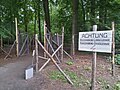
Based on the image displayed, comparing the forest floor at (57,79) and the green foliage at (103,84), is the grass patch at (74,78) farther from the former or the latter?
the green foliage at (103,84)

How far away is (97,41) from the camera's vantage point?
18.5 ft

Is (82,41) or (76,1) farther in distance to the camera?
(76,1)

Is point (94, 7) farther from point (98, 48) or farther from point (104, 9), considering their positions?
point (98, 48)

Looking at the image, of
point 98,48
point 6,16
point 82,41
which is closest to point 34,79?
point 82,41

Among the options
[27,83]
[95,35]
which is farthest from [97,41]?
[27,83]

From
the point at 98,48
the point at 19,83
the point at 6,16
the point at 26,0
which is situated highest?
the point at 26,0

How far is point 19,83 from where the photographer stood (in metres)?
7.51

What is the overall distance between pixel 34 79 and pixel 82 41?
9.08 ft

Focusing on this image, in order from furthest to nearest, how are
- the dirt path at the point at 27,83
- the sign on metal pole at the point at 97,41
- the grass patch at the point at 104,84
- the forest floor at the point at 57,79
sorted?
the grass patch at the point at 104,84, the forest floor at the point at 57,79, the dirt path at the point at 27,83, the sign on metal pole at the point at 97,41

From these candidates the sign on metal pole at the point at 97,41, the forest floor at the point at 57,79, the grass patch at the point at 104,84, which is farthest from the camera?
the grass patch at the point at 104,84

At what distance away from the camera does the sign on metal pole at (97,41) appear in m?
5.46

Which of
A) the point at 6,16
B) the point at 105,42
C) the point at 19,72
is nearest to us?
the point at 105,42

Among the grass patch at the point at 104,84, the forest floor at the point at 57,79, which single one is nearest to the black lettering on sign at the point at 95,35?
the forest floor at the point at 57,79

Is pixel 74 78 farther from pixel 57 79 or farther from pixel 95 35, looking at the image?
pixel 95 35
